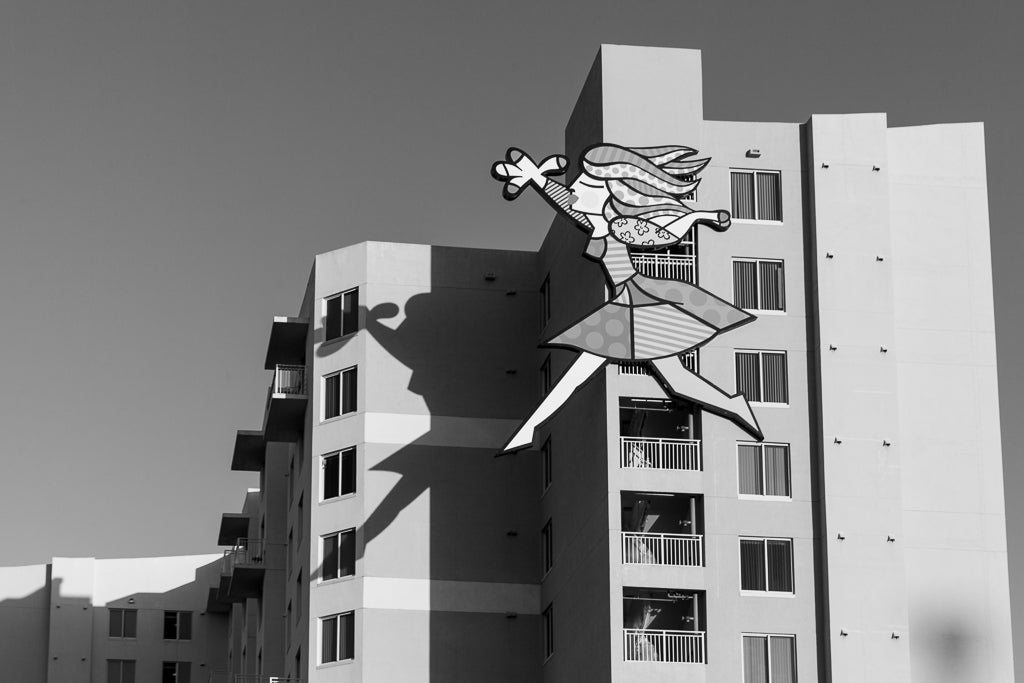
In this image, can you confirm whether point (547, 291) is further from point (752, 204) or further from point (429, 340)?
point (752, 204)

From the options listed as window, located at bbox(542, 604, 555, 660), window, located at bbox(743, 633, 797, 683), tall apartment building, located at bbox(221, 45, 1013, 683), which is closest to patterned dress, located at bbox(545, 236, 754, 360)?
tall apartment building, located at bbox(221, 45, 1013, 683)

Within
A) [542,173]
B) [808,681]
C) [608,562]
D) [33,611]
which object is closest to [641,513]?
[608,562]

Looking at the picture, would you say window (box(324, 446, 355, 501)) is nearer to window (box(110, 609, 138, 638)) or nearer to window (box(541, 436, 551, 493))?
window (box(541, 436, 551, 493))

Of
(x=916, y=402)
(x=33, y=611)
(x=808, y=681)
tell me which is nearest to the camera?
(x=808, y=681)

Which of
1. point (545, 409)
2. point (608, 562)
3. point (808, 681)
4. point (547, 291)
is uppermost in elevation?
point (547, 291)

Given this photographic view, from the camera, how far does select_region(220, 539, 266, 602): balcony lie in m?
82.2

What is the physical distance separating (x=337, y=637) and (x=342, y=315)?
39.1 ft

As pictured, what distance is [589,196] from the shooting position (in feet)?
202

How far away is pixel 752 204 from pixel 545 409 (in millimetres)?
10032

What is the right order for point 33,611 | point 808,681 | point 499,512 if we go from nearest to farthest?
point 808,681, point 499,512, point 33,611

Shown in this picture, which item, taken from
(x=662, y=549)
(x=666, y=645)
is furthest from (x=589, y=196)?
(x=666, y=645)

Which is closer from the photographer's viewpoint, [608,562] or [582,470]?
[608,562]

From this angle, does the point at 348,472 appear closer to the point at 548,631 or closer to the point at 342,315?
the point at 342,315

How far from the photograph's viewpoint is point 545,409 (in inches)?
2399
